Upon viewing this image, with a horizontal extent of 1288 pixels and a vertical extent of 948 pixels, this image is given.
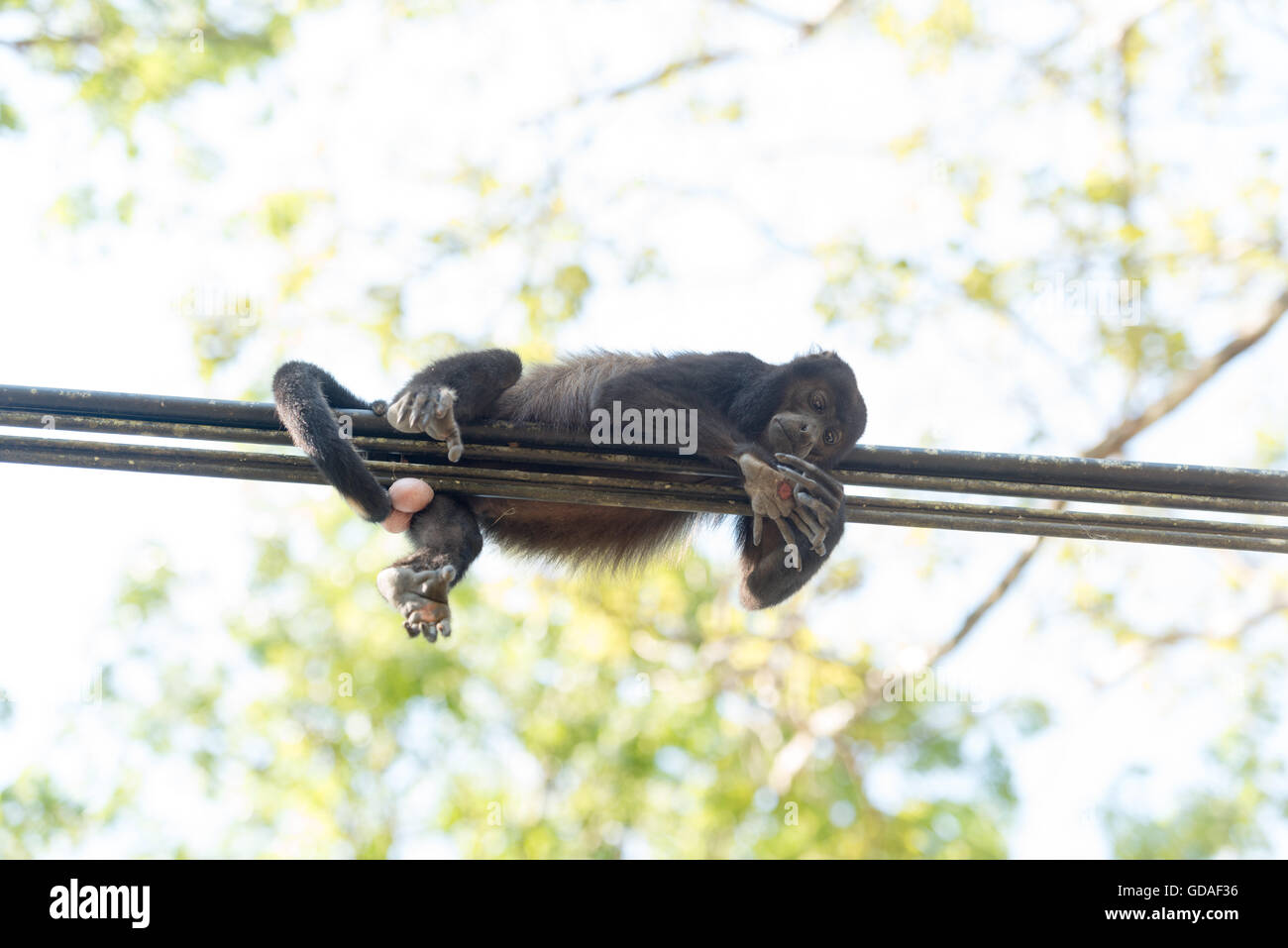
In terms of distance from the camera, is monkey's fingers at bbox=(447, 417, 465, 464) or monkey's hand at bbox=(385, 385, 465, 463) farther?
monkey's hand at bbox=(385, 385, 465, 463)

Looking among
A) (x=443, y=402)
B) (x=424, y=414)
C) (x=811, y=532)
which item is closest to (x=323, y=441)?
(x=424, y=414)

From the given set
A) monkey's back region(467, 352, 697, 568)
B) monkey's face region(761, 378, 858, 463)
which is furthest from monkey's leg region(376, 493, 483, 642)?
monkey's face region(761, 378, 858, 463)

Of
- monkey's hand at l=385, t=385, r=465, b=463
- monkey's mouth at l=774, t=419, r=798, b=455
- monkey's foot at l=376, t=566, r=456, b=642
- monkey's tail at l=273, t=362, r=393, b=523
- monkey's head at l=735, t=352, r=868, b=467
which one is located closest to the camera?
monkey's tail at l=273, t=362, r=393, b=523

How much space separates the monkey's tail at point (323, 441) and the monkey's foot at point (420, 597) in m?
0.27

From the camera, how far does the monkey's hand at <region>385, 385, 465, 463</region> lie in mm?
4285

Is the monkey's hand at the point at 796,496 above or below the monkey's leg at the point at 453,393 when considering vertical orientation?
below

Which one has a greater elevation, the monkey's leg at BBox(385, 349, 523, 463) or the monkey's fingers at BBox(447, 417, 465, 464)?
the monkey's leg at BBox(385, 349, 523, 463)

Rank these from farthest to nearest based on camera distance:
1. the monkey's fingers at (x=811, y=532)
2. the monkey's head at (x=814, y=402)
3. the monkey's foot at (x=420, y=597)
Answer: the monkey's head at (x=814, y=402) < the monkey's foot at (x=420, y=597) < the monkey's fingers at (x=811, y=532)

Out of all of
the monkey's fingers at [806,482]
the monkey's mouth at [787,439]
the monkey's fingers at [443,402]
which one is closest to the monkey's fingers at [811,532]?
the monkey's fingers at [806,482]

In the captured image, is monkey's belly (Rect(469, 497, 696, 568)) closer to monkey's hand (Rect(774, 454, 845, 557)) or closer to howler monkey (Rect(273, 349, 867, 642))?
howler monkey (Rect(273, 349, 867, 642))

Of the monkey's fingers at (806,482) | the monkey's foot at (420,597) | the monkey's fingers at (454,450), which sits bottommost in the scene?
the monkey's foot at (420,597)

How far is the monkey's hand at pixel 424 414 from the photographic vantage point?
4.29 m

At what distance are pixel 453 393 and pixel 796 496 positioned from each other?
156 centimetres

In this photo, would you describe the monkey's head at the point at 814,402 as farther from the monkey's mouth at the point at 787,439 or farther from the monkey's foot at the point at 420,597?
the monkey's foot at the point at 420,597
